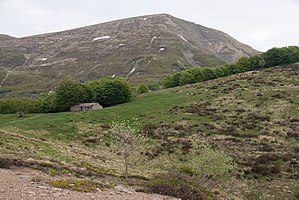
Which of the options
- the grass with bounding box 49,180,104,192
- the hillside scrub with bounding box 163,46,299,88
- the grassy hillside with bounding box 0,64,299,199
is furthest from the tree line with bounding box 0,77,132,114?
the grass with bounding box 49,180,104,192

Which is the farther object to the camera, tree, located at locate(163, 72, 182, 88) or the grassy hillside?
tree, located at locate(163, 72, 182, 88)

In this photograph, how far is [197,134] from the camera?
2463 inches

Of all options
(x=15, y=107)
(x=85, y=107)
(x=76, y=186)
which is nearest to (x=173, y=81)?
(x=85, y=107)

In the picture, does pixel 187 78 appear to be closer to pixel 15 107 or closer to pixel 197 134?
pixel 15 107

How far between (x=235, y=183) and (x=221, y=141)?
1770cm

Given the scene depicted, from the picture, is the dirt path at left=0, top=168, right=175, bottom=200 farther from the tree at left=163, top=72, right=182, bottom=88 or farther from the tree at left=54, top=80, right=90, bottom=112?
the tree at left=163, top=72, right=182, bottom=88

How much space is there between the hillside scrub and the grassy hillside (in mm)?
20917

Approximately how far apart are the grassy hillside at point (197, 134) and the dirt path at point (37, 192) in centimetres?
604

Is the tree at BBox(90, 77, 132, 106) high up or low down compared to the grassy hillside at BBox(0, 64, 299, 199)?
up

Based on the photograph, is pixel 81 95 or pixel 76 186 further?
pixel 81 95

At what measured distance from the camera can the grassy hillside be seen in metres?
38.2

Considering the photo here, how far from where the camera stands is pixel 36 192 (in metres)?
16.5

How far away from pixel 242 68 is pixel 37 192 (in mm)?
127181

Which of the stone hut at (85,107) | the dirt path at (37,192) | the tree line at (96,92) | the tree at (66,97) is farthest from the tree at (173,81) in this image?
the dirt path at (37,192)
